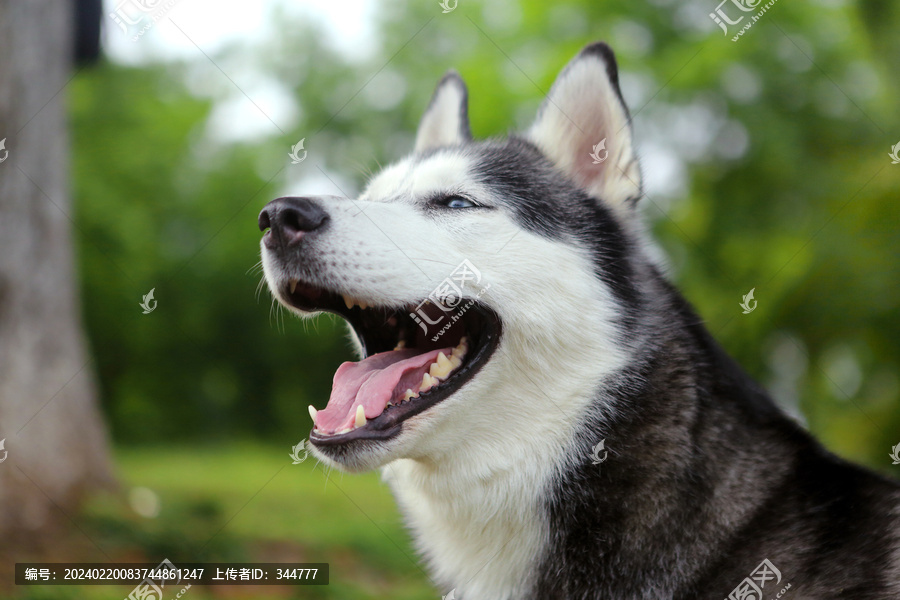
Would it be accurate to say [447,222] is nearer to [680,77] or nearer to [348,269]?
[348,269]

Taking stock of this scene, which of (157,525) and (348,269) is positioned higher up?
(348,269)

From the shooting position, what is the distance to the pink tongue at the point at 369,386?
264cm

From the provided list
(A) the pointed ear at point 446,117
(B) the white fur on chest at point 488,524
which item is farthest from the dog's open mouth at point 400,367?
(A) the pointed ear at point 446,117

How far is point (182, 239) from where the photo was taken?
20328mm

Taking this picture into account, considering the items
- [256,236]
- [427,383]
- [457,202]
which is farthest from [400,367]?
[256,236]

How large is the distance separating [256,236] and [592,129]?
17.5 m

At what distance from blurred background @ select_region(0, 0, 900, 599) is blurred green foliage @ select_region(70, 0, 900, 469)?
0.05 m

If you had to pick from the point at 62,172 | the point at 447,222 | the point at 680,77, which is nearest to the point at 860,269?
the point at 680,77

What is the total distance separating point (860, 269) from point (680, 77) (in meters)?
4.14

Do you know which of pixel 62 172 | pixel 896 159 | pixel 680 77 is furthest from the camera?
pixel 680 77

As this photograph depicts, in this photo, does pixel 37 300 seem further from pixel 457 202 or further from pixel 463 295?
pixel 463 295

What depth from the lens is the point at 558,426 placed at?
8.84 ft

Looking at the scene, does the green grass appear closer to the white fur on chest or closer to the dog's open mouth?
the white fur on chest

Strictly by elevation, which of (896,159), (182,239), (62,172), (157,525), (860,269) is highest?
(182,239)
